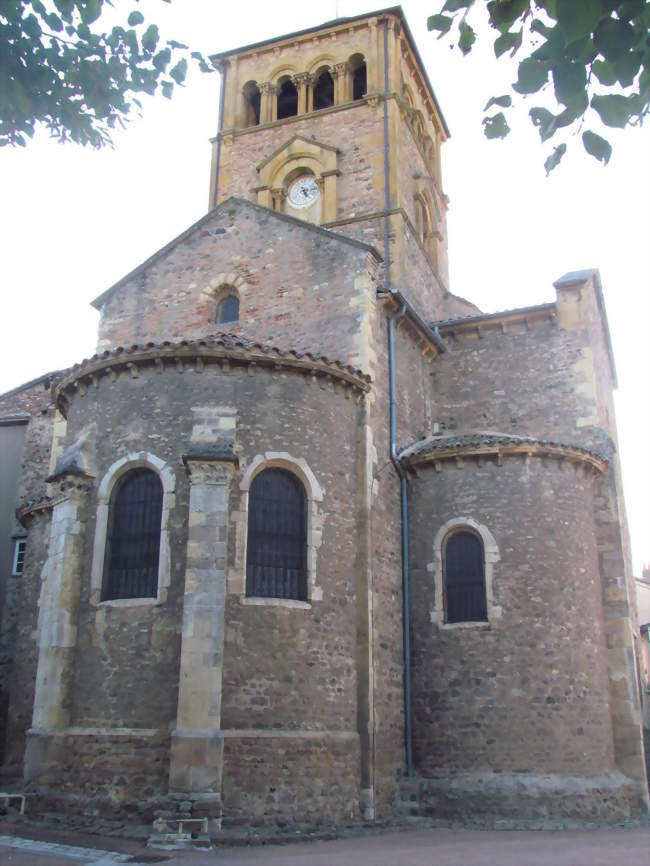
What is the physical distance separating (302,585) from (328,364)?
151 inches

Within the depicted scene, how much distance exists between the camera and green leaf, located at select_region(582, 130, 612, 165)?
599 cm

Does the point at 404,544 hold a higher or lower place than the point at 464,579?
higher

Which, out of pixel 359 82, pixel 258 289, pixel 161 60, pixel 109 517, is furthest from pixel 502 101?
pixel 359 82

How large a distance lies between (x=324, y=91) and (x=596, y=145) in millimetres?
22147

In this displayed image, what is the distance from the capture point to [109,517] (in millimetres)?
14516

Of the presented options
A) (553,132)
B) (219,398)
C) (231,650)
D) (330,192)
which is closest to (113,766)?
(231,650)

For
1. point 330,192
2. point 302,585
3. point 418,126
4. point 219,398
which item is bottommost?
point 302,585

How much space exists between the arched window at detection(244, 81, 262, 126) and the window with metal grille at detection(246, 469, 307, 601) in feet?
51.5

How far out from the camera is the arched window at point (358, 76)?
25359 millimetres

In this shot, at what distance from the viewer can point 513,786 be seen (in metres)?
14.8

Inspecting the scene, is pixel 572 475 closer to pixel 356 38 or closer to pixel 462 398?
pixel 462 398

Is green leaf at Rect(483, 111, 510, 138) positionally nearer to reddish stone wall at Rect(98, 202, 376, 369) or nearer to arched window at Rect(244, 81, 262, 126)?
reddish stone wall at Rect(98, 202, 376, 369)

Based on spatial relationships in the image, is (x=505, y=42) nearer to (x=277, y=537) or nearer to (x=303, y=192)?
(x=277, y=537)

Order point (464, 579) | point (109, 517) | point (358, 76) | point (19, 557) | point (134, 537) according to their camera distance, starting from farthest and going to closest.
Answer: point (358, 76) < point (19, 557) < point (464, 579) < point (109, 517) < point (134, 537)
